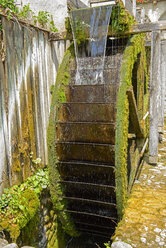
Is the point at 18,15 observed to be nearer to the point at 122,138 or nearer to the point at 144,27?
the point at 144,27

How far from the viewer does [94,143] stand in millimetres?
3482

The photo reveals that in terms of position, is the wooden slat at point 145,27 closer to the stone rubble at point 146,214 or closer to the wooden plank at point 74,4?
the wooden plank at point 74,4

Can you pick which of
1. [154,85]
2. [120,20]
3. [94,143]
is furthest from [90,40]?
[94,143]

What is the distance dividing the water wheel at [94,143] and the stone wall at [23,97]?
307 millimetres

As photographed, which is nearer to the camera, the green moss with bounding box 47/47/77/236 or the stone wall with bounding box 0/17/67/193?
the stone wall with bounding box 0/17/67/193

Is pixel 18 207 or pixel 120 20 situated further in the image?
pixel 120 20

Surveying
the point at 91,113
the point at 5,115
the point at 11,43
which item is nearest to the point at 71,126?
the point at 91,113

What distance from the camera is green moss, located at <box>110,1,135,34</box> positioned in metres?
3.43

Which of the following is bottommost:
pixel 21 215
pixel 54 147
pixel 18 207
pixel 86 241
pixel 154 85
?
pixel 86 241

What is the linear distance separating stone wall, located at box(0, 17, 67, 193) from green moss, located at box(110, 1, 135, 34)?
1.14 meters

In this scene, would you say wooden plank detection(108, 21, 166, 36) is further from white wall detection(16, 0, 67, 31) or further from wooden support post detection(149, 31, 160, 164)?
white wall detection(16, 0, 67, 31)

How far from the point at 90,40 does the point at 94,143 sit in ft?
5.38

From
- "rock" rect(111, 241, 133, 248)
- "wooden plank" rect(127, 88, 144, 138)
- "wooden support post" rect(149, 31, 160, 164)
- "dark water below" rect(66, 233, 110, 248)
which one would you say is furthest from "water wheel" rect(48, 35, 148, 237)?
"rock" rect(111, 241, 133, 248)

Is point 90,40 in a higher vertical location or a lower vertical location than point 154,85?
higher
